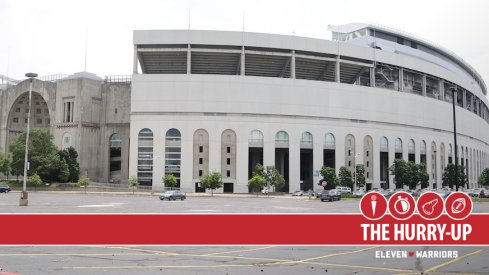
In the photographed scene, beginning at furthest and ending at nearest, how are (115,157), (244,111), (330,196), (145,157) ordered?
1. (115,157)
2. (244,111)
3. (145,157)
4. (330,196)

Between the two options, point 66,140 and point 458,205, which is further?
point 66,140

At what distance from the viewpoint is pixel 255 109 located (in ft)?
277

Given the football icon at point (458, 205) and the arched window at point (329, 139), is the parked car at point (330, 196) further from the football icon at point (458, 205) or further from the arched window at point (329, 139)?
the football icon at point (458, 205)

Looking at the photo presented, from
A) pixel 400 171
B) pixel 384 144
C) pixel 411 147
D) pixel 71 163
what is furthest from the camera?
pixel 411 147

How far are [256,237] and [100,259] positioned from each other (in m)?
6.15

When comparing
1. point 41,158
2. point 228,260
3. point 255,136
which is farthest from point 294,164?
point 228,260

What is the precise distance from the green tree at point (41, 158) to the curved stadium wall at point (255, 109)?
42.0 ft

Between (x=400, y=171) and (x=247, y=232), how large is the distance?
7633 centimetres

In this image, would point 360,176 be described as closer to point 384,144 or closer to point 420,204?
point 384,144

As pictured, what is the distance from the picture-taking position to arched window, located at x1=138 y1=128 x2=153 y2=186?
273 ft

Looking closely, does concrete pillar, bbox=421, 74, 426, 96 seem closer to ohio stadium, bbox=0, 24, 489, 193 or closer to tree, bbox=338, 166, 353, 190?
ohio stadium, bbox=0, 24, 489, 193

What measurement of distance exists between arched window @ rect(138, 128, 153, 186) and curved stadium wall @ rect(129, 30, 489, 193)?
18 centimetres

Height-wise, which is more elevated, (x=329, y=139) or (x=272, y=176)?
(x=329, y=139)

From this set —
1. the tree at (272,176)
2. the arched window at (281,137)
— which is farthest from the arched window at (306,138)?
the tree at (272,176)
